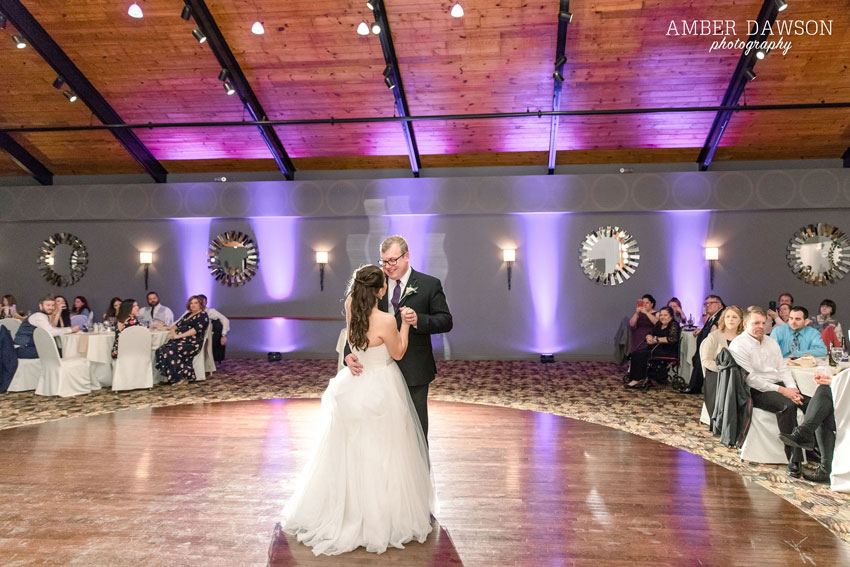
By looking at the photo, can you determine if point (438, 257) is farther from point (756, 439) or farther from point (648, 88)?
point (756, 439)

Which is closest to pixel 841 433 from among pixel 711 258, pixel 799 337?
pixel 799 337

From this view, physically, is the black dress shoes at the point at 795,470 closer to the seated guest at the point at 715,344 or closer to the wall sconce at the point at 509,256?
the seated guest at the point at 715,344

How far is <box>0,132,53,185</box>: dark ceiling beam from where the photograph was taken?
1004 centimetres

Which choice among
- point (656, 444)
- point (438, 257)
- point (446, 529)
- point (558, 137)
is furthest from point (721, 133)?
point (446, 529)

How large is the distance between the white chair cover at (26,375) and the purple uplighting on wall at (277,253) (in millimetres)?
4037

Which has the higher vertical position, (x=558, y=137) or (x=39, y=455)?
(x=558, y=137)

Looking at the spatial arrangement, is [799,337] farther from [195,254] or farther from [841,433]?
[195,254]

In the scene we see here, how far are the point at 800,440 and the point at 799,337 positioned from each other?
209 cm

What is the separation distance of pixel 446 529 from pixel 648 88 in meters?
7.04

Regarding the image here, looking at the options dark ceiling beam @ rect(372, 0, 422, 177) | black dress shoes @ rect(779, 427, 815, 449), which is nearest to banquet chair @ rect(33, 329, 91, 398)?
dark ceiling beam @ rect(372, 0, 422, 177)

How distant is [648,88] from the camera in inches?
327

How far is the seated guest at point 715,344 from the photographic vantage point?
5582 mm

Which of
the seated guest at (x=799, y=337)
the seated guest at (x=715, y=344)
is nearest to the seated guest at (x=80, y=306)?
the seated guest at (x=715, y=344)

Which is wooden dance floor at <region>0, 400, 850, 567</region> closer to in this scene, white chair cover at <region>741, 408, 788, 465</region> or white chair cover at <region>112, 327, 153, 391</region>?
Answer: white chair cover at <region>741, 408, 788, 465</region>
